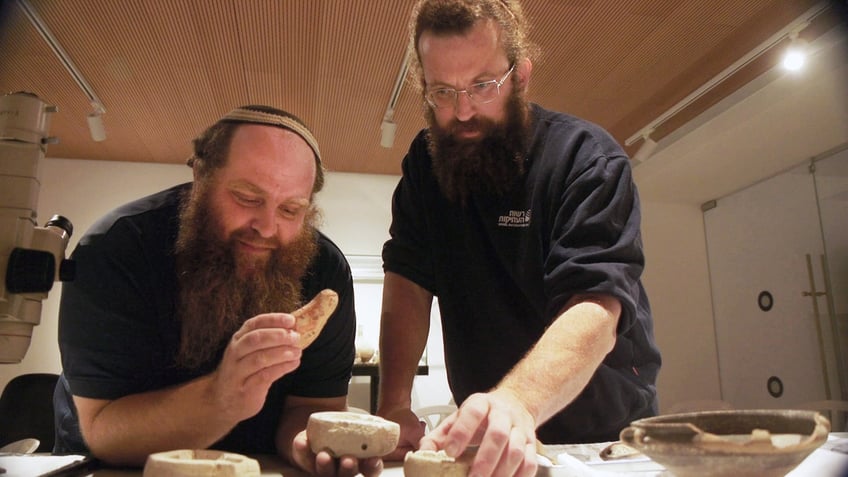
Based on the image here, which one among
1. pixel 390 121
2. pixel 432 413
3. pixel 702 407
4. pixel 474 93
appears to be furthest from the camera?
pixel 432 413

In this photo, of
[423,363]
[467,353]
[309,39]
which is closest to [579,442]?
[467,353]

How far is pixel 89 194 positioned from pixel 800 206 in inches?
124

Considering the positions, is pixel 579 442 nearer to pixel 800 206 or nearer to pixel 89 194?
pixel 89 194

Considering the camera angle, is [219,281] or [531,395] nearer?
[531,395]

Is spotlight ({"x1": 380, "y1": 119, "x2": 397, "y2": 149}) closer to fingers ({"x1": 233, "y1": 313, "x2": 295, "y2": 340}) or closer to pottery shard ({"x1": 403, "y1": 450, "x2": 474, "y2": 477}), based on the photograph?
fingers ({"x1": 233, "y1": 313, "x2": 295, "y2": 340})

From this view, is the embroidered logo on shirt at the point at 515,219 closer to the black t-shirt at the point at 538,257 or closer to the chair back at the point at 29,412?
the black t-shirt at the point at 538,257

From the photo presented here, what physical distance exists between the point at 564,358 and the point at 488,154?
0.51 meters

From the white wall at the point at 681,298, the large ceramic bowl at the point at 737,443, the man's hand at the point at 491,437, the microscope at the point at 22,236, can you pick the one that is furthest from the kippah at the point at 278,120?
the white wall at the point at 681,298

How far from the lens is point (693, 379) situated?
3.52m

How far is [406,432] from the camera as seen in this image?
93 cm

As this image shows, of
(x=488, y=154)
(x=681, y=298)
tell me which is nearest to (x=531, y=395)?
(x=488, y=154)

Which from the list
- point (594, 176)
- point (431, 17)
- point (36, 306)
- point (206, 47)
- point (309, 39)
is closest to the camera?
point (36, 306)

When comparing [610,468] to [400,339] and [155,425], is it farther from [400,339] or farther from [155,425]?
[155,425]

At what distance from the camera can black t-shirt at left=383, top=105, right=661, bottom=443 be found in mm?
930
